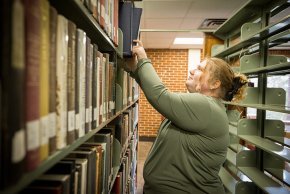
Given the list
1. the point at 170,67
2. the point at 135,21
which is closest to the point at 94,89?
the point at 135,21

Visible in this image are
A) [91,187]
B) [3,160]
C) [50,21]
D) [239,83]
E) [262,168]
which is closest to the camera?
[3,160]

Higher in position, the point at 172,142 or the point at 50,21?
the point at 50,21

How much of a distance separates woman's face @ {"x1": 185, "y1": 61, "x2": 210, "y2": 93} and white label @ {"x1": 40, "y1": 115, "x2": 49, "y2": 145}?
1.15 meters

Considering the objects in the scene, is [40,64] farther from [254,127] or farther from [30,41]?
[254,127]

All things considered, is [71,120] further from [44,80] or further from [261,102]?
[261,102]

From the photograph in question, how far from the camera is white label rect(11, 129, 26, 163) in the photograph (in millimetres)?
359

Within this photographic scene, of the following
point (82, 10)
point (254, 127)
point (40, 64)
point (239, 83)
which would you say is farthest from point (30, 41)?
point (254, 127)

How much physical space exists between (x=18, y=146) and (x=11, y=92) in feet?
0.28

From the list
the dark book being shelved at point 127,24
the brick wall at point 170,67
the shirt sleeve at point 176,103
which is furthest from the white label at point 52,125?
the brick wall at point 170,67

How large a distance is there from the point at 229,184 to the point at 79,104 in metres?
2.58

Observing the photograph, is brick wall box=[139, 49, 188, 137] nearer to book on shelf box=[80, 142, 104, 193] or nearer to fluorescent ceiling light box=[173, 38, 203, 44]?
fluorescent ceiling light box=[173, 38, 203, 44]

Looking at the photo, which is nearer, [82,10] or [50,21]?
[50,21]

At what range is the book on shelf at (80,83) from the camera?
2.11 feet

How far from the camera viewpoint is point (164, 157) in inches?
53.3
